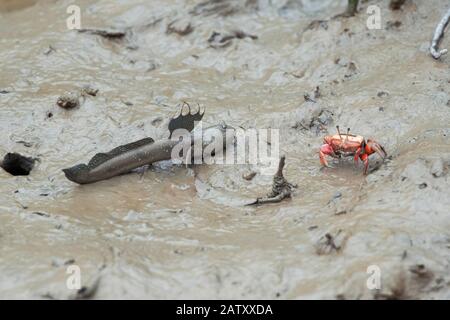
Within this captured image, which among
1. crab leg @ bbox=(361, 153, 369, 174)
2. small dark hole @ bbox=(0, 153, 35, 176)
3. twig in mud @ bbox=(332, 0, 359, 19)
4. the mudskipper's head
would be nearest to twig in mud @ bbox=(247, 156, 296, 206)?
crab leg @ bbox=(361, 153, 369, 174)

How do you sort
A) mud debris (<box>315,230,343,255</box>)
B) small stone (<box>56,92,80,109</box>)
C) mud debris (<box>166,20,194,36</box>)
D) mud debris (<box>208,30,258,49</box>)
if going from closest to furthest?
mud debris (<box>315,230,343,255</box>) < small stone (<box>56,92,80,109</box>) < mud debris (<box>208,30,258,49</box>) < mud debris (<box>166,20,194,36</box>)

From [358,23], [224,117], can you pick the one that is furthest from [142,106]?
[358,23]

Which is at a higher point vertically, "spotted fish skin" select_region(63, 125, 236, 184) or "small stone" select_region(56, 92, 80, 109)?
"small stone" select_region(56, 92, 80, 109)

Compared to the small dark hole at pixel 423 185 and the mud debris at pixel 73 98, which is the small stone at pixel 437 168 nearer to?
the small dark hole at pixel 423 185

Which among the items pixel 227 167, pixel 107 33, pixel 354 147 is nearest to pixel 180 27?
pixel 107 33

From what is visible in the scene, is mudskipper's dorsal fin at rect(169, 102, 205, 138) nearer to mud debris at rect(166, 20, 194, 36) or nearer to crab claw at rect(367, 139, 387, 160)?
crab claw at rect(367, 139, 387, 160)
